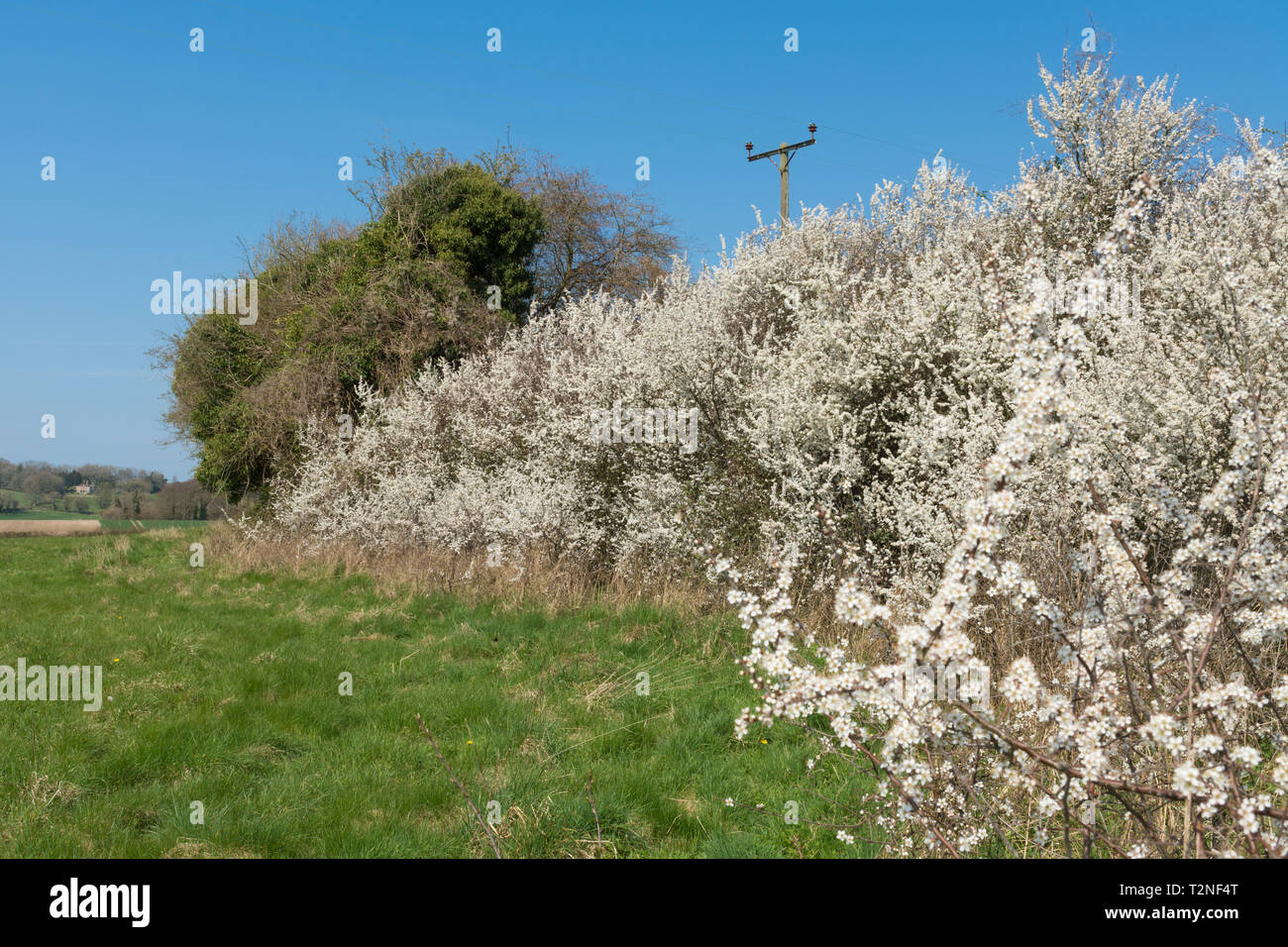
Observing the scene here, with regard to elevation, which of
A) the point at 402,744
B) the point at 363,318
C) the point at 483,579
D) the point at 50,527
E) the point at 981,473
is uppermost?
the point at 363,318

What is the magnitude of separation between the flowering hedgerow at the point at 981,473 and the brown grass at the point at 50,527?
15.2 m

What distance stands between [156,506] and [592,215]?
688 inches

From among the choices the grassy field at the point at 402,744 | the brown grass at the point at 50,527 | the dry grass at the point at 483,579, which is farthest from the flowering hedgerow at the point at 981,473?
the brown grass at the point at 50,527

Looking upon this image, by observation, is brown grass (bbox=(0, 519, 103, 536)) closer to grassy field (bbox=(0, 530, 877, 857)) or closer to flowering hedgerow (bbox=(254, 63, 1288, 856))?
flowering hedgerow (bbox=(254, 63, 1288, 856))

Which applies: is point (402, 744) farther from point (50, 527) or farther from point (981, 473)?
point (50, 527)

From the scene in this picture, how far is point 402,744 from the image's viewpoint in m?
4.90

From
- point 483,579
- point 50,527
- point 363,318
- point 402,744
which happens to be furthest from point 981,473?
point 50,527

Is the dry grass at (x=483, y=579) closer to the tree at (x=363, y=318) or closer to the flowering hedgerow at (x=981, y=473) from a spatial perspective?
the flowering hedgerow at (x=981, y=473)

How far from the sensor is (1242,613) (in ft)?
9.59

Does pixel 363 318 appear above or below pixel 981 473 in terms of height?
above

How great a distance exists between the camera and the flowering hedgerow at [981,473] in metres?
2.55

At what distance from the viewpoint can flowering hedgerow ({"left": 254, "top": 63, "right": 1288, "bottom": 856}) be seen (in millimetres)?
2547

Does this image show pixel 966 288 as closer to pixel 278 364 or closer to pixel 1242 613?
pixel 1242 613

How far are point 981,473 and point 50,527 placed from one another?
29.1m
